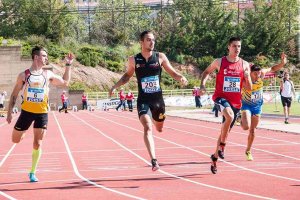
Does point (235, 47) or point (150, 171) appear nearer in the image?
point (235, 47)

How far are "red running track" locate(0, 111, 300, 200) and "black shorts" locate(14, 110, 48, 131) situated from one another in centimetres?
81

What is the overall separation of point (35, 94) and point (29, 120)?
1.32 feet

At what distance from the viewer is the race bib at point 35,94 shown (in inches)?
347

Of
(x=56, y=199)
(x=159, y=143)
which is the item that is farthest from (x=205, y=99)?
(x=56, y=199)

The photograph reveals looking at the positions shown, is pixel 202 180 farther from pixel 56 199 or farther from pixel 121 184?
pixel 56 199

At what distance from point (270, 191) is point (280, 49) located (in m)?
76.4

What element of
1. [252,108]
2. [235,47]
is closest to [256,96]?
[252,108]

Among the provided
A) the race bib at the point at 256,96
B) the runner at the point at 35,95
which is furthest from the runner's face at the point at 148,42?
the race bib at the point at 256,96

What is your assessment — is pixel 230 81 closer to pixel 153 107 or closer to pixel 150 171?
pixel 153 107

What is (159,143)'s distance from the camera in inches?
621

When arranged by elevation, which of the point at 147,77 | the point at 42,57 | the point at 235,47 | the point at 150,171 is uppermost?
the point at 235,47

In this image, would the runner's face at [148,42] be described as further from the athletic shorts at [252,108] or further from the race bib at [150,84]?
the athletic shorts at [252,108]

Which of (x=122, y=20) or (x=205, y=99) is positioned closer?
(x=205, y=99)

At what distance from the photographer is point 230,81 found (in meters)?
9.73
